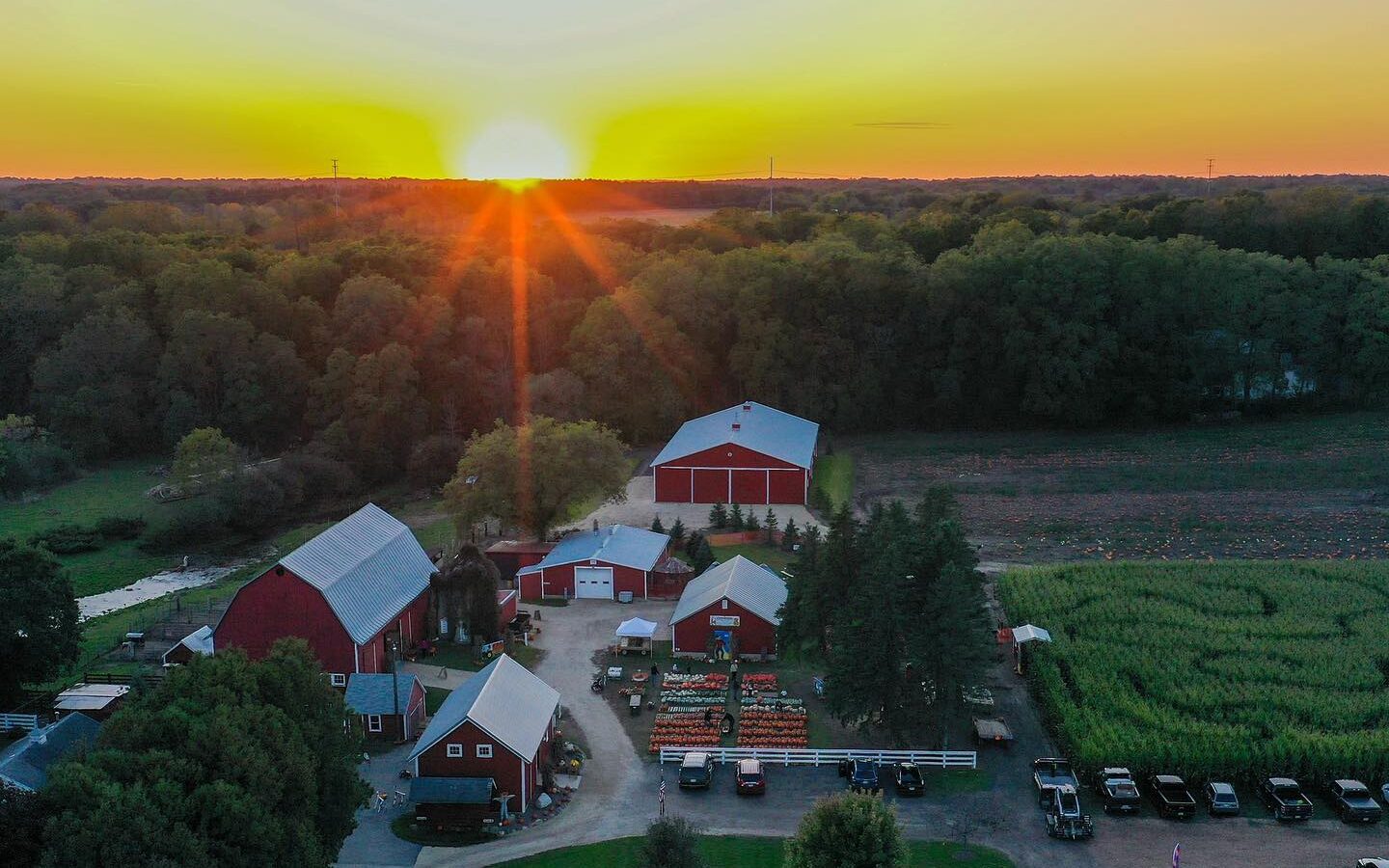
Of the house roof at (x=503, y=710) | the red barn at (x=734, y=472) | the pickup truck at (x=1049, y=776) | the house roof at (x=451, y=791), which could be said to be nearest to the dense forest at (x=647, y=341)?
the red barn at (x=734, y=472)

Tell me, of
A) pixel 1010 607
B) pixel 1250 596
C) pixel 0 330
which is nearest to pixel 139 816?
pixel 1010 607

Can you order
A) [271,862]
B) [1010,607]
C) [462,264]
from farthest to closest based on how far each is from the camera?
[462,264]
[1010,607]
[271,862]

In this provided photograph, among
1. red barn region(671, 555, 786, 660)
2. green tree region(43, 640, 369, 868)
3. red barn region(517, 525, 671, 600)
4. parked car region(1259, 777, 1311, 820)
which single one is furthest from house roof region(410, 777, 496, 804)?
parked car region(1259, 777, 1311, 820)

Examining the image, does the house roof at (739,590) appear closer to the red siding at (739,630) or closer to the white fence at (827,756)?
the red siding at (739,630)

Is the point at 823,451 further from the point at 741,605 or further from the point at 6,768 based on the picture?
the point at 6,768

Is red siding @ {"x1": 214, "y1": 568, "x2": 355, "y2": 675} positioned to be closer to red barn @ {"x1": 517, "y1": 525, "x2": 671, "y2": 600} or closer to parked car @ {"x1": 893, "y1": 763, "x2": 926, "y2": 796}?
red barn @ {"x1": 517, "y1": 525, "x2": 671, "y2": 600}
